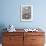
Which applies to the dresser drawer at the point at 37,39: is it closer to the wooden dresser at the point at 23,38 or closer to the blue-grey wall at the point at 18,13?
the wooden dresser at the point at 23,38

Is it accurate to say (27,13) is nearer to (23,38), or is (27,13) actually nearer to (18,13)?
(18,13)

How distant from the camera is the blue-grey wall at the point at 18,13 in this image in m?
3.94

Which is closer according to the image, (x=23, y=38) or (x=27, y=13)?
(x=23, y=38)

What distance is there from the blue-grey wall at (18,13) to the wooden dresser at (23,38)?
54 centimetres

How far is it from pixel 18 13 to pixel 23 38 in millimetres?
843

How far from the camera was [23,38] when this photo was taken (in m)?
3.52

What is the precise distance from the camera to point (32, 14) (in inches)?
156

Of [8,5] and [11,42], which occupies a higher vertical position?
[8,5]

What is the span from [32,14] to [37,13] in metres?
0.16

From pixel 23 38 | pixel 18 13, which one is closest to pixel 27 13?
pixel 18 13

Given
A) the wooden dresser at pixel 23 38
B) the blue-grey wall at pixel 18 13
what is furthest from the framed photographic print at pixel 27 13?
the wooden dresser at pixel 23 38

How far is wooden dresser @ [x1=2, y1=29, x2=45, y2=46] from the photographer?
11.5 ft

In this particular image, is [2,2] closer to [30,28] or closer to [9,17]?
[9,17]

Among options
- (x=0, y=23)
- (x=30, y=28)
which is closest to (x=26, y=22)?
(x=30, y=28)
